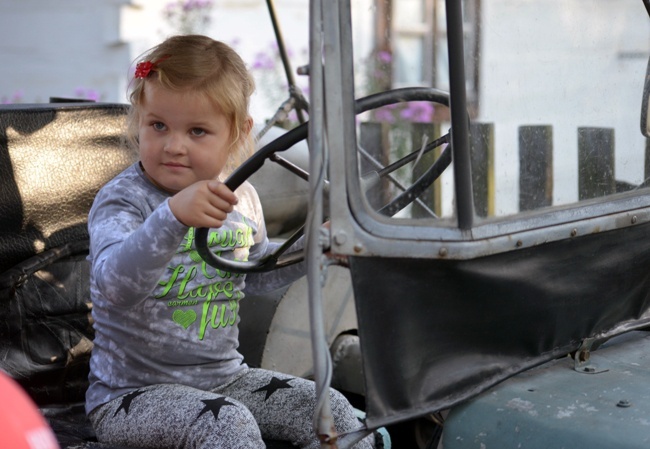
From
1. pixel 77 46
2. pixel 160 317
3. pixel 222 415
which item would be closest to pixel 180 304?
pixel 160 317

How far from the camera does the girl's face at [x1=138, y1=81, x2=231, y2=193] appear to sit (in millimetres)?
1845

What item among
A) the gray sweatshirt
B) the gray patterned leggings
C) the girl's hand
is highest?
the girl's hand

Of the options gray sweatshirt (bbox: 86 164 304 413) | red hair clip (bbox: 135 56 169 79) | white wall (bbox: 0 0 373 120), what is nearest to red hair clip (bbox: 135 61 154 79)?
red hair clip (bbox: 135 56 169 79)

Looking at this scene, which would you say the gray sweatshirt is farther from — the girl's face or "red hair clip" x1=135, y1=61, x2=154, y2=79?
"red hair clip" x1=135, y1=61, x2=154, y2=79

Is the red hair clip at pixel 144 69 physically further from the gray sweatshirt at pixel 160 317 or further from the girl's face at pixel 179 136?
the gray sweatshirt at pixel 160 317

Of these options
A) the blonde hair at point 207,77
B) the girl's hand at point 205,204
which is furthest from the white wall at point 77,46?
the girl's hand at point 205,204

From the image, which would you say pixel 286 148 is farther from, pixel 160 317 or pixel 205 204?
pixel 160 317

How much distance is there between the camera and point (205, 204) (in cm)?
158

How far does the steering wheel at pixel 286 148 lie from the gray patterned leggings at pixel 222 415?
9.4 inches

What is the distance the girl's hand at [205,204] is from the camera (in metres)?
1.58

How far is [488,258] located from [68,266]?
120cm

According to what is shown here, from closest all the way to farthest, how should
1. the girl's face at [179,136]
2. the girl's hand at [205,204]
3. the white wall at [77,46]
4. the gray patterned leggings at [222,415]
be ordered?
the girl's hand at [205,204]
the gray patterned leggings at [222,415]
the girl's face at [179,136]
the white wall at [77,46]

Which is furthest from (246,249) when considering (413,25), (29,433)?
(29,433)

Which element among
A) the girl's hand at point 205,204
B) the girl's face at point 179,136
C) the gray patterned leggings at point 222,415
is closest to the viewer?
the girl's hand at point 205,204
